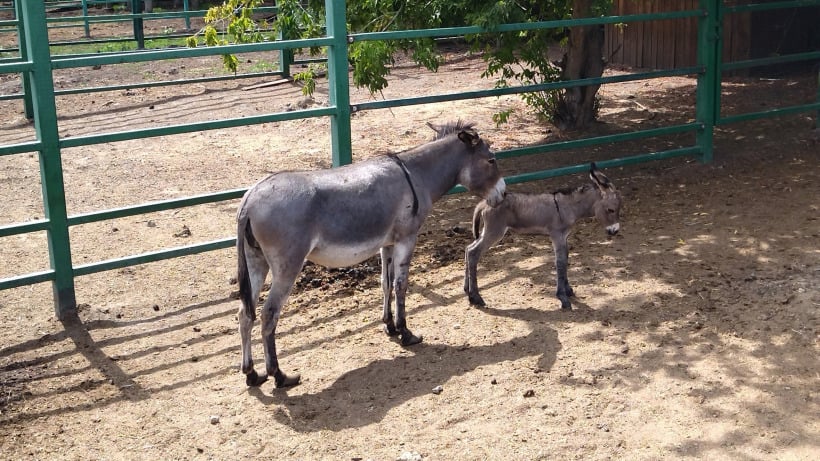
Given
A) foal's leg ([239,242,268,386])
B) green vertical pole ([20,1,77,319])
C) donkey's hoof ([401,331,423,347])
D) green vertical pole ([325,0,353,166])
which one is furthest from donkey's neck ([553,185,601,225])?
green vertical pole ([20,1,77,319])

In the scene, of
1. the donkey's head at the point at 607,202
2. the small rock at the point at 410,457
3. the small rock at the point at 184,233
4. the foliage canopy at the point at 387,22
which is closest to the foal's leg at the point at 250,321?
the small rock at the point at 410,457

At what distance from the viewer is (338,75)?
6.63 meters

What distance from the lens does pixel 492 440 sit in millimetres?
4363

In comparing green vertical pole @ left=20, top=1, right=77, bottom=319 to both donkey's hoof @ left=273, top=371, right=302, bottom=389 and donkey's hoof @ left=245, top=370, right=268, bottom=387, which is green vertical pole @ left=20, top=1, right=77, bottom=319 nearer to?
donkey's hoof @ left=245, top=370, right=268, bottom=387

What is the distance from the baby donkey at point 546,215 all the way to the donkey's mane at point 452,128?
1.67 ft

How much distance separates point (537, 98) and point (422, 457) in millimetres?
6744

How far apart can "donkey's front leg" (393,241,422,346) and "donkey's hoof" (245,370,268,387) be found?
0.89 m

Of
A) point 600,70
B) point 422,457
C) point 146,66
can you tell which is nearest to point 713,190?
point 600,70

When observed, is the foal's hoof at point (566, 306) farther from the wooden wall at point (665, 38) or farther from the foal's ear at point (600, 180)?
the wooden wall at point (665, 38)

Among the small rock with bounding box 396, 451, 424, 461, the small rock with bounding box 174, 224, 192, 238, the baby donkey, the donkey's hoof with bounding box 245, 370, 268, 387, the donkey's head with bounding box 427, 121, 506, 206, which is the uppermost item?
the donkey's head with bounding box 427, 121, 506, 206

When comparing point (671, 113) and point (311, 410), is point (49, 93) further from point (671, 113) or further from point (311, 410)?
point (671, 113)

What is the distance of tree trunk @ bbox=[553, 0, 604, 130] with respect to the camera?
987 centimetres

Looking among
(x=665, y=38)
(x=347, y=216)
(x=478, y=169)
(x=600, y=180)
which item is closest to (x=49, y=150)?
(x=347, y=216)

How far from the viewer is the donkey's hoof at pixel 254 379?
16.3 feet
